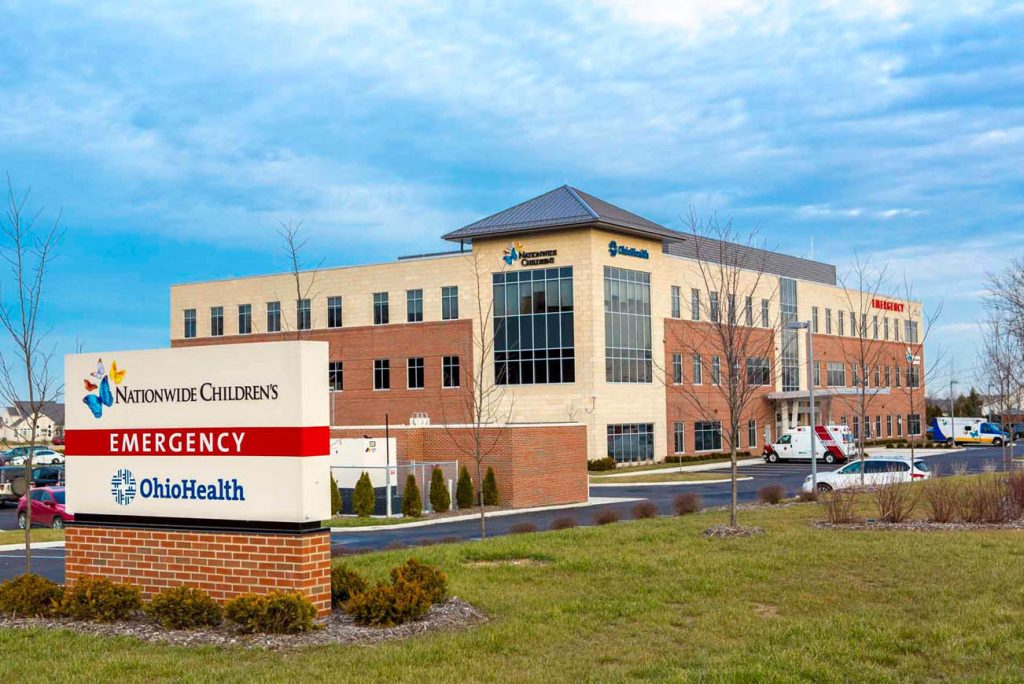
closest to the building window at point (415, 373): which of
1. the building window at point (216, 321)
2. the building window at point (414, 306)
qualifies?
the building window at point (414, 306)

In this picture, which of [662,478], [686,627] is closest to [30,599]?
[686,627]

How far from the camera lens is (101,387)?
12.7m

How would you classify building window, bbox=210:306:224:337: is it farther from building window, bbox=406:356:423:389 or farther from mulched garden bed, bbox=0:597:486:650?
mulched garden bed, bbox=0:597:486:650

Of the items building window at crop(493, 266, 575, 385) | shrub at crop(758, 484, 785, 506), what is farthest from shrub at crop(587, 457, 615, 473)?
shrub at crop(758, 484, 785, 506)

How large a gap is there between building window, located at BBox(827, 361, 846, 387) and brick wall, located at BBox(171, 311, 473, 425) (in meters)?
34.5

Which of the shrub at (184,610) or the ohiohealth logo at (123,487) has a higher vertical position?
the ohiohealth logo at (123,487)

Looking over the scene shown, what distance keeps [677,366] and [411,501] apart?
3496 centimetres

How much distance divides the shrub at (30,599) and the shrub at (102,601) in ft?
1.04

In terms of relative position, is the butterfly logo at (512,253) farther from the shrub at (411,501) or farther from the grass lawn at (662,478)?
the shrub at (411,501)

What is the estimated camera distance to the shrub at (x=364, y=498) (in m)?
34.3

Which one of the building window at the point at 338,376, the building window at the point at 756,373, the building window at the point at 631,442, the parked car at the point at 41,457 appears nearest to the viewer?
the building window at the point at 756,373

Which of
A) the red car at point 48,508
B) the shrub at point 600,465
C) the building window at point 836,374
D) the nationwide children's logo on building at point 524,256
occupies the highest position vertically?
the nationwide children's logo on building at point 524,256

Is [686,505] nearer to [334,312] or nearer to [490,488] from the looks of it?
[490,488]

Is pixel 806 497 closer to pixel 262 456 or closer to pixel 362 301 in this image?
pixel 262 456
